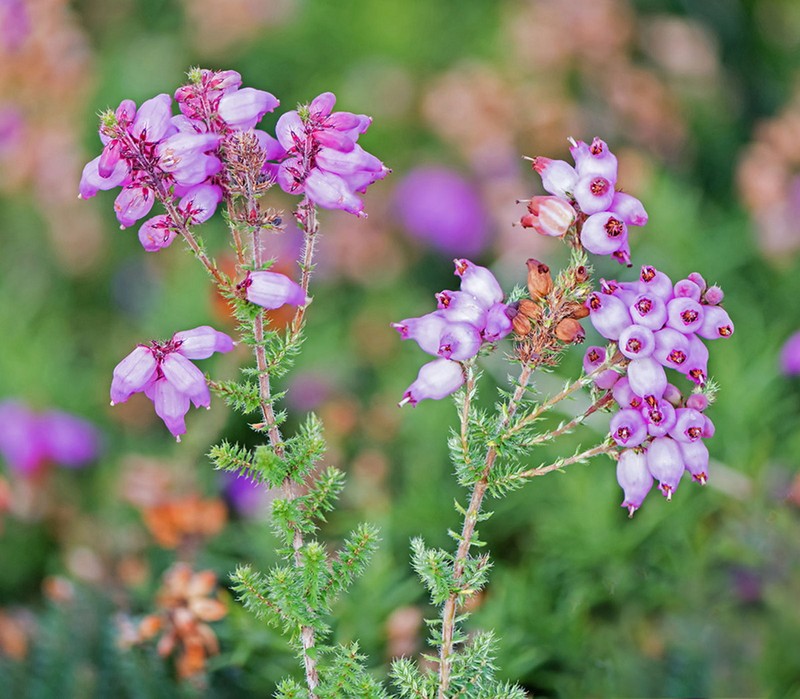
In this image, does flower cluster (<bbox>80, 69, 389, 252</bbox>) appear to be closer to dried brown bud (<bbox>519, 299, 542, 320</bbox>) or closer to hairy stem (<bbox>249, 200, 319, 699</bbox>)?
hairy stem (<bbox>249, 200, 319, 699</bbox>)

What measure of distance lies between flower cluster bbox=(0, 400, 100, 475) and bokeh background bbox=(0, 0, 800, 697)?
0.17ft

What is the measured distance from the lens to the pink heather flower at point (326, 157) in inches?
38.6

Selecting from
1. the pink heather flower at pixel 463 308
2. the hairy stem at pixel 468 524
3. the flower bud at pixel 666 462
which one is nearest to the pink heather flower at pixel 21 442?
the hairy stem at pixel 468 524

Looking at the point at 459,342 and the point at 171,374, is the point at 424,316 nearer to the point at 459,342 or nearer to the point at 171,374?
the point at 459,342

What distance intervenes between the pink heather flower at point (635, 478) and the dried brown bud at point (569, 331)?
13cm

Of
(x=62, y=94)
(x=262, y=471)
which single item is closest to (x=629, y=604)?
(x=262, y=471)

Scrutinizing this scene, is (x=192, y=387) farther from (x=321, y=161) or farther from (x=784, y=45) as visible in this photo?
(x=784, y=45)

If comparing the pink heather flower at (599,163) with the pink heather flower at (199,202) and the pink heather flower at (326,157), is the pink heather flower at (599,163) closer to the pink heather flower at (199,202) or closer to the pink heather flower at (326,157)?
the pink heather flower at (326,157)

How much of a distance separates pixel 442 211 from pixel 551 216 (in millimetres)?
2256

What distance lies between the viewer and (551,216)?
3.22 feet

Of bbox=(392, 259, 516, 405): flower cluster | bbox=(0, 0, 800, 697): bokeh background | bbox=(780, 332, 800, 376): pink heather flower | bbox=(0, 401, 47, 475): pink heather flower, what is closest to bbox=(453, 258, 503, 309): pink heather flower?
bbox=(392, 259, 516, 405): flower cluster

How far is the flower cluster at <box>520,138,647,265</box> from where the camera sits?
960 mm

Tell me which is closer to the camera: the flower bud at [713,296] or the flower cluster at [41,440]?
the flower bud at [713,296]

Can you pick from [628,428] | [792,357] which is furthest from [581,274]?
[792,357]
